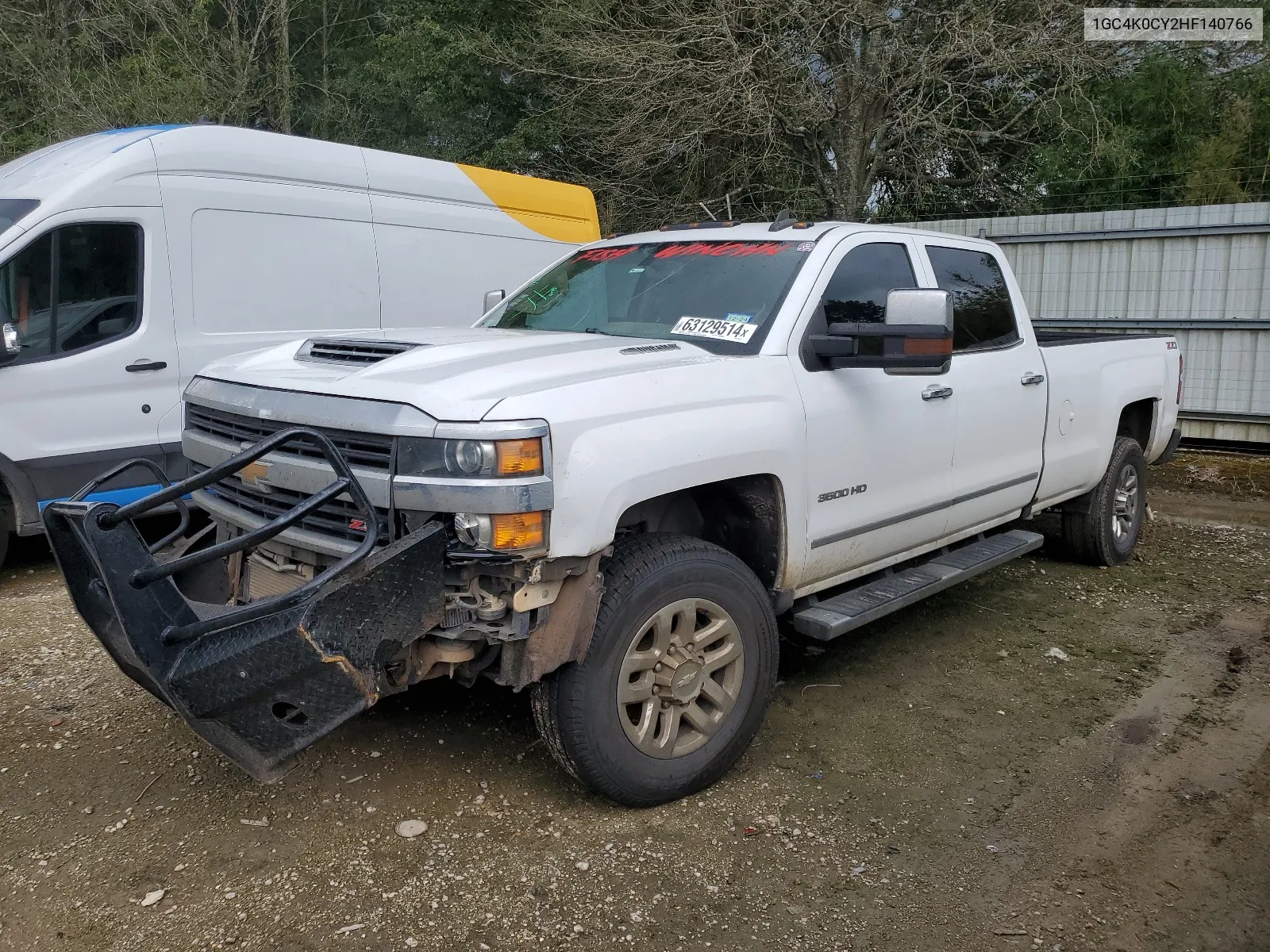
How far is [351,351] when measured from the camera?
366 cm

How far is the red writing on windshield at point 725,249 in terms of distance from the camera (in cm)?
430

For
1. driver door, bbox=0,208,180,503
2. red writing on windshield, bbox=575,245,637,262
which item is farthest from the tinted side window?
driver door, bbox=0,208,180,503

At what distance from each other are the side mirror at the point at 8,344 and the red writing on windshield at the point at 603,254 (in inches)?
129

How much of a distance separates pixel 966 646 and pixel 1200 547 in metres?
2.99

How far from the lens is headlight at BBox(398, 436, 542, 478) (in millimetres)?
2908

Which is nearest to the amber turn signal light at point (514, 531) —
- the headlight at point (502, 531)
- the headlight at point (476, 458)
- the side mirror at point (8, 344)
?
the headlight at point (502, 531)

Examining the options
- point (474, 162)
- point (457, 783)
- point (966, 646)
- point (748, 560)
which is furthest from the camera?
point (474, 162)

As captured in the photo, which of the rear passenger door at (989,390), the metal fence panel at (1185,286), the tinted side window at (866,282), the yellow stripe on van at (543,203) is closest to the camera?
the tinted side window at (866,282)

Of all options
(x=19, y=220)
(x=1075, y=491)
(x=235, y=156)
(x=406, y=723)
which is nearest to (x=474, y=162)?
(x=235, y=156)

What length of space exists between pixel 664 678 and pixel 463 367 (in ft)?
4.00

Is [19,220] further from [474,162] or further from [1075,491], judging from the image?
[474,162]

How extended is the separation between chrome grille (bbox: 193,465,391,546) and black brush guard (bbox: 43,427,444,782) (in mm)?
150

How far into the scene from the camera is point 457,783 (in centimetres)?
362

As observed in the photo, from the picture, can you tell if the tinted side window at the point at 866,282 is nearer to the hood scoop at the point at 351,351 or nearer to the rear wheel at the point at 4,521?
the hood scoop at the point at 351,351
